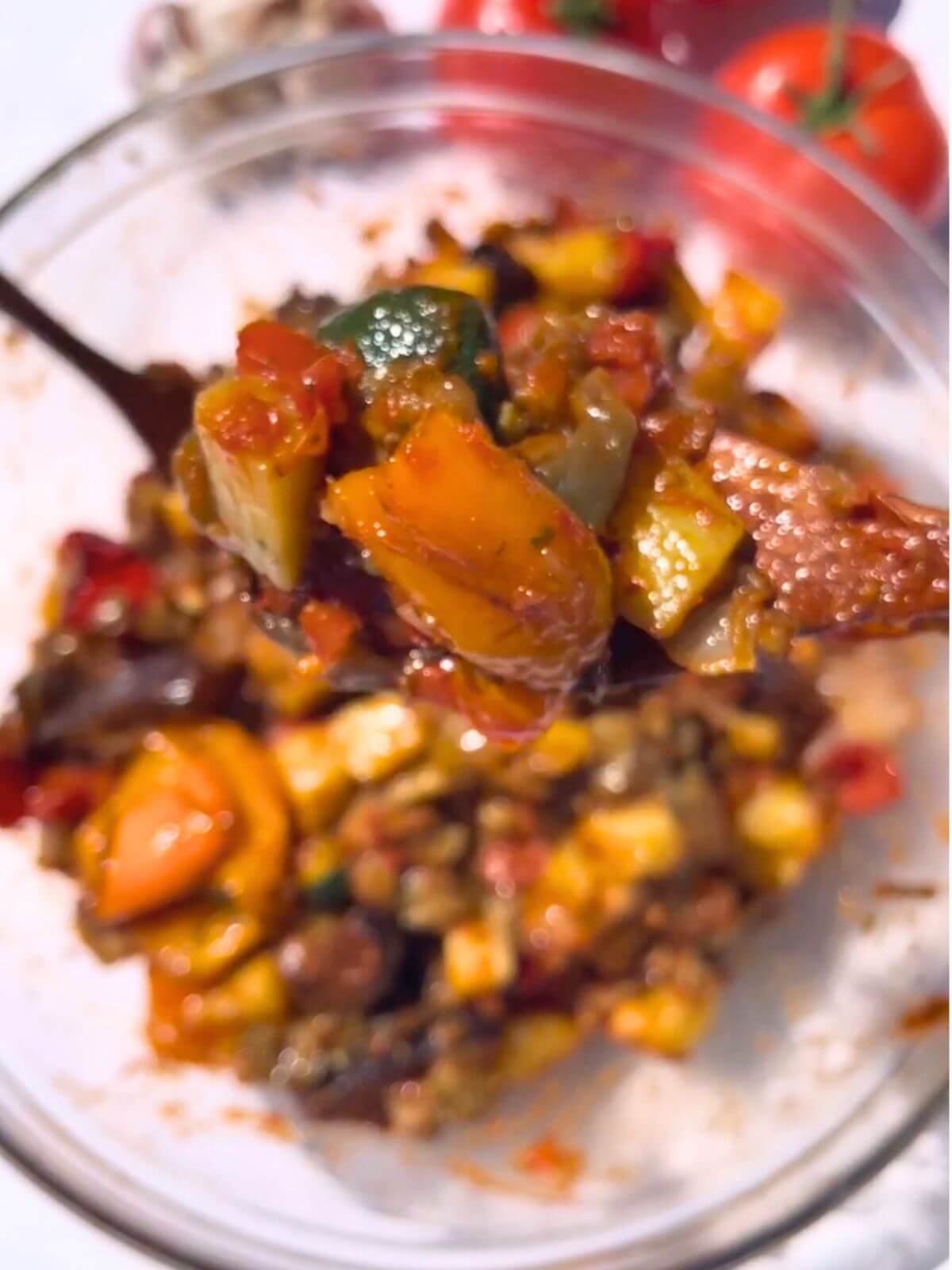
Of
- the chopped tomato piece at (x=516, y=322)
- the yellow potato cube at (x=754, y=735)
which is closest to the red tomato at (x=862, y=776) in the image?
the yellow potato cube at (x=754, y=735)

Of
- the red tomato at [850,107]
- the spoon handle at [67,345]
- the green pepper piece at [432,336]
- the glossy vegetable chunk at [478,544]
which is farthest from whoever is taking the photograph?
the red tomato at [850,107]

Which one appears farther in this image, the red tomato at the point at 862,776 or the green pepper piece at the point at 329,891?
the red tomato at the point at 862,776

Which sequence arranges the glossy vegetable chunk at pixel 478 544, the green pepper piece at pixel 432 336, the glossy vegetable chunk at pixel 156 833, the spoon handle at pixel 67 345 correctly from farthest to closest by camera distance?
the glossy vegetable chunk at pixel 156 833, the spoon handle at pixel 67 345, the green pepper piece at pixel 432 336, the glossy vegetable chunk at pixel 478 544

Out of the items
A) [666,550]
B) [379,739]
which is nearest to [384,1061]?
[379,739]

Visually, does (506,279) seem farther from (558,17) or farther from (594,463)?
(594,463)

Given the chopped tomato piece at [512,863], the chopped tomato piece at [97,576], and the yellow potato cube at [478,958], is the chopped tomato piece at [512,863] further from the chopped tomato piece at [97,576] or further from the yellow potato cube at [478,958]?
the chopped tomato piece at [97,576]

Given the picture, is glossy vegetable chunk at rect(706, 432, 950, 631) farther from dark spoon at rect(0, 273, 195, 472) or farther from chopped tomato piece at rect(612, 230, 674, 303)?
dark spoon at rect(0, 273, 195, 472)

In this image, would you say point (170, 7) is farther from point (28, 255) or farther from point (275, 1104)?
point (275, 1104)

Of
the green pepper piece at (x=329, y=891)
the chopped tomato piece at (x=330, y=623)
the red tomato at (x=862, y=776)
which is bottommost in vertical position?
the red tomato at (x=862, y=776)
